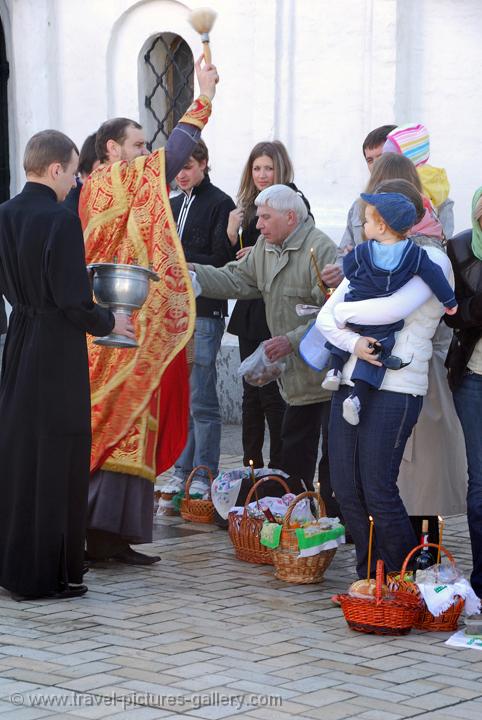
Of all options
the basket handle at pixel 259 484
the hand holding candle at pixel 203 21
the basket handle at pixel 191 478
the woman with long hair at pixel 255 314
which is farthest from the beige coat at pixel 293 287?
the hand holding candle at pixel 203 21

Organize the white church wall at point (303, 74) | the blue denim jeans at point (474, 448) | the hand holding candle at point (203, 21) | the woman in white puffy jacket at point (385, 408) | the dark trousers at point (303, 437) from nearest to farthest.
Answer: the woman in white puffy jacket at point (385, 408)
the blue denim jeans at point (474, 448)
the hand holding candle at point (203, 21)
the dark trousers at point (303, 437)
the white church wall at point (303, 74)

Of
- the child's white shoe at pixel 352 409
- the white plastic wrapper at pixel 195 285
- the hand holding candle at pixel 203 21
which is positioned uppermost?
the hand holding candle at pixel 203 21

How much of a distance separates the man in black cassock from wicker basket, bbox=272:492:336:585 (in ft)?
2.79

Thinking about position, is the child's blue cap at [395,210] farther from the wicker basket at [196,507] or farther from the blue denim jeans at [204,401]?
the blue denim jeans at [204,401]

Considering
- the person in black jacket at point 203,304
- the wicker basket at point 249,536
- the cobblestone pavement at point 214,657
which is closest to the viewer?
the cobblestone pavement at point 214,657

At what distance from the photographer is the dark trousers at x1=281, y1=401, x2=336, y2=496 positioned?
6.83 meters

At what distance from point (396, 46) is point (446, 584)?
5.25 m

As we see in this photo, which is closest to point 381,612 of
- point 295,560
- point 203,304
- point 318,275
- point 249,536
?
point 295,560

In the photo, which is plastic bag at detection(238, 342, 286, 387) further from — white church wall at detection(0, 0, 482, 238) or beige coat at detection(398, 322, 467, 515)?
white church wall at detection(0, 0, 482, 238)

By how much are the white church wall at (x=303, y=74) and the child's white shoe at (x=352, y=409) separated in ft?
14.6

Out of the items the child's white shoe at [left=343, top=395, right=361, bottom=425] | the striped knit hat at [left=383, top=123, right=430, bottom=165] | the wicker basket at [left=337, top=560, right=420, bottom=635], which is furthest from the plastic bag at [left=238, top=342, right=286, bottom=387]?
the wicker basket at [left=337, top=560, right=420, bottom=635]

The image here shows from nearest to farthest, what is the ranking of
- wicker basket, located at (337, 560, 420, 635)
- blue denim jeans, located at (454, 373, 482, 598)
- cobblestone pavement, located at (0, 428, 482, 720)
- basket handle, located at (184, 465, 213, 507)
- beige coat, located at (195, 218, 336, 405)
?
cobblestone pavement, located at (0, 428, 482, 720) < wicker basket, located at (337, 560, 420, 635) < blue denim jeans, located at (454, 373, 482, 598) < beige coat, located at (195, 218, 336, 405) < basket handle, located at (184, 465, 213, 507)

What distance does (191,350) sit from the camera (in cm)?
701

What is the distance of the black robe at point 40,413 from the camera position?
579 cm
